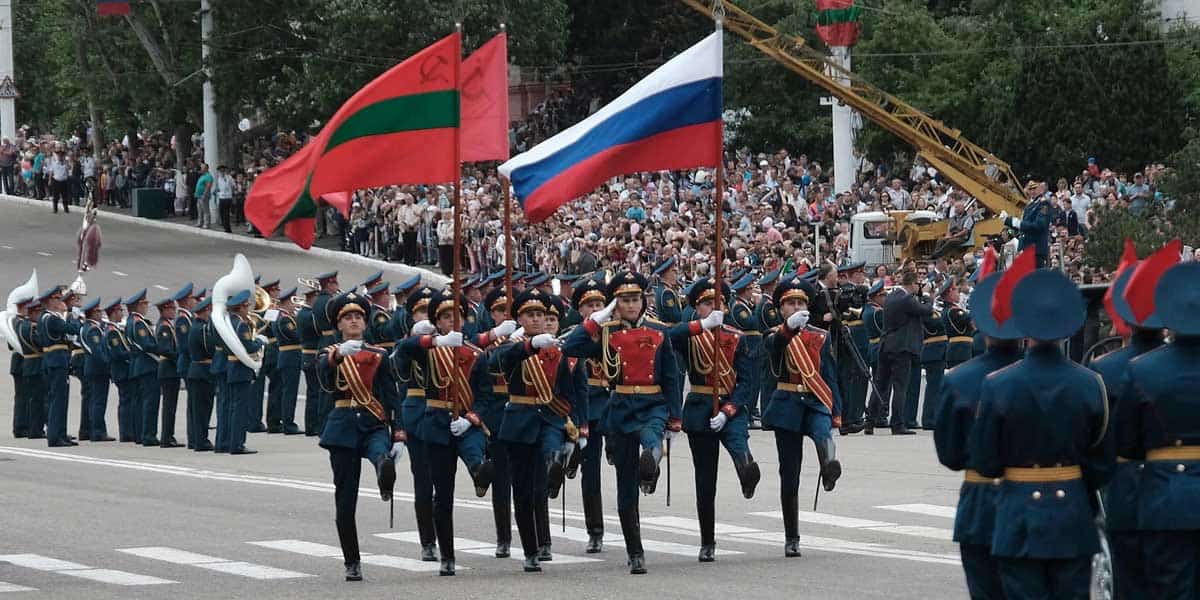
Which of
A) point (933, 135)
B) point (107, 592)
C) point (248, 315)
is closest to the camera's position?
point (107, 592)

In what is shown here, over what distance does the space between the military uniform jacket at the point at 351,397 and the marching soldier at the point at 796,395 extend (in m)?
2.56

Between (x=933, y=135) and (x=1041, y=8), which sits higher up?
(x=1041, y=8)

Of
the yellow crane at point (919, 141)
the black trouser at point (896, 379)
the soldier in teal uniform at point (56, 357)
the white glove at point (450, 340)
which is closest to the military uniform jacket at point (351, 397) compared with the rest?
the white glove at point (450, 340)

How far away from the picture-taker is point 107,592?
14.0 meters

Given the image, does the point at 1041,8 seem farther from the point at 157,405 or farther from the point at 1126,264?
the point at 1126,264

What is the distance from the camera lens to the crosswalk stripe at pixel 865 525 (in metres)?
15.8

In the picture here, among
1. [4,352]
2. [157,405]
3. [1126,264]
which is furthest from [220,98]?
[1126,264]

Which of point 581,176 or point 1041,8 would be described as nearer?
point 581,176

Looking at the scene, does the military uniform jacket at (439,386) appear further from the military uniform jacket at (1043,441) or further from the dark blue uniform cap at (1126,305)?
the military uniform jacket at (1043,441)

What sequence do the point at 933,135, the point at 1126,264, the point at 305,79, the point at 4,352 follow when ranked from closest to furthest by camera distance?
the point at 1126,264
the point at 4,352
the point at 933,135
the point at 305,79

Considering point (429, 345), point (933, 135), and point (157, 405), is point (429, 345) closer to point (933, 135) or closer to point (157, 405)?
point (157, 405)

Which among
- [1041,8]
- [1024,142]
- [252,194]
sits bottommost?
[252,194]

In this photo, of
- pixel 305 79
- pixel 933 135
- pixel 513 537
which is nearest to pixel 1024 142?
pixel 933 135

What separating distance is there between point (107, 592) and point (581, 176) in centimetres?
403
